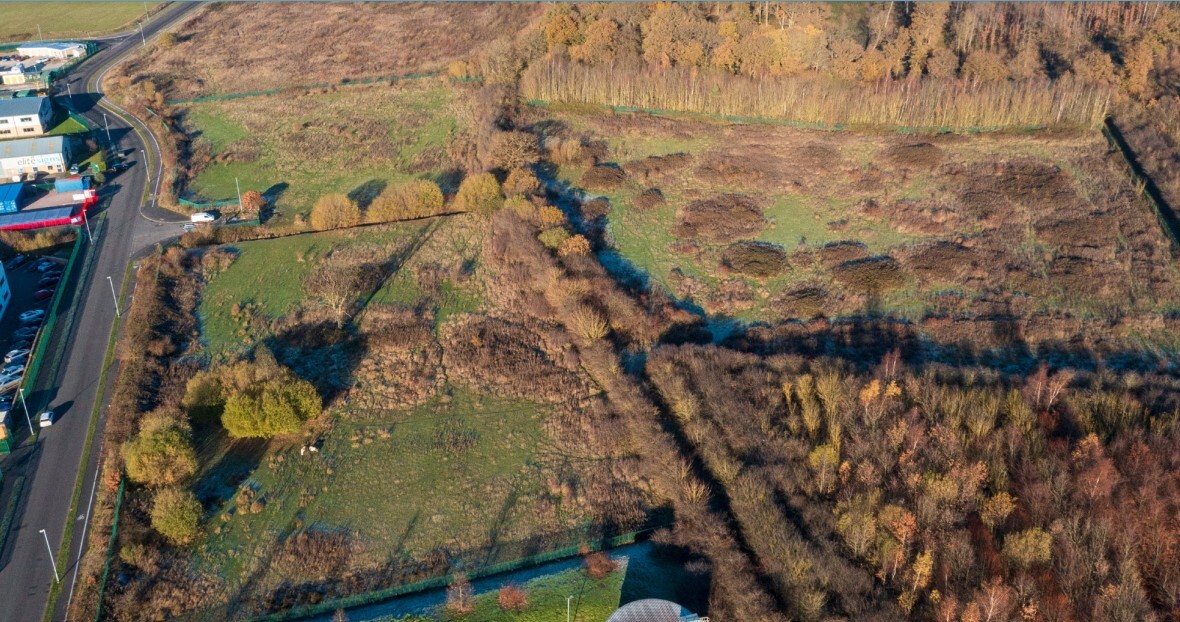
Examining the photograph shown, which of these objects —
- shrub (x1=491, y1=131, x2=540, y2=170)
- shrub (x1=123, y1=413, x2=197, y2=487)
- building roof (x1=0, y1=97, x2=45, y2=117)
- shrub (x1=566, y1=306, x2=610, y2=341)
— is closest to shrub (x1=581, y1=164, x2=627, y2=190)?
shrub (x1=491, y1=131, x2=540, y2=170)

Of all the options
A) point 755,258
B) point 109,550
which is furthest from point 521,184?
point 109,550

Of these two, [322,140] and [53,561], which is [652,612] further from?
[322,140]

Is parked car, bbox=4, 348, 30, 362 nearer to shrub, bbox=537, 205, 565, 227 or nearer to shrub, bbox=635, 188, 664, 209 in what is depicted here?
shrub, bbox=537, 205, 565, 227

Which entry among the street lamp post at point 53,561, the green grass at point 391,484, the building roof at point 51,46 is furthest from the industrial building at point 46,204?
the building roof at point 51,46

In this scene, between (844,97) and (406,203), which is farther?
(844,97)

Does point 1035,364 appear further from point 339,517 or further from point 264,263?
point 264,263

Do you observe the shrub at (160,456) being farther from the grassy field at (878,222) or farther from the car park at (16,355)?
the grassy field at (878,222)

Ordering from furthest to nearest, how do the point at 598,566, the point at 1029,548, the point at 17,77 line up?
the point at 17,77 < the point at 598,566 < the point at 1029,548
